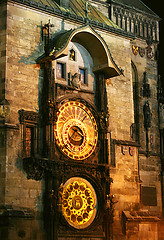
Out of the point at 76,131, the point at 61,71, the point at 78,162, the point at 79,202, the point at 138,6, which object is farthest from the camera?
the point at 138,6

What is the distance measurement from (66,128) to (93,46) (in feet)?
15.0

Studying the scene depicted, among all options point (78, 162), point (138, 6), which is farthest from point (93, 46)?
point (138, 6)

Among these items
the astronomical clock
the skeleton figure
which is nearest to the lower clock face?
the astronomical clock

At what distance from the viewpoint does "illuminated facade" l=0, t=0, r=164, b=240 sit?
24047 mm

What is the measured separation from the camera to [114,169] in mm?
27594

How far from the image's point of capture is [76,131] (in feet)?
86.5

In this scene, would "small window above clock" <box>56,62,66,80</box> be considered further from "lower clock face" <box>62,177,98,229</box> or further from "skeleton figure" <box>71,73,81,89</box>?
"lower clock face" <box>62,177,98,229</box>

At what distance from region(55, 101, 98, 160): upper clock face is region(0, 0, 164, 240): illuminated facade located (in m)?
0.05

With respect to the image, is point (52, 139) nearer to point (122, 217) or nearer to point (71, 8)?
point (122, 217)

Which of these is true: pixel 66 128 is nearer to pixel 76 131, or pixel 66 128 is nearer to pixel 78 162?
pixel 76 131

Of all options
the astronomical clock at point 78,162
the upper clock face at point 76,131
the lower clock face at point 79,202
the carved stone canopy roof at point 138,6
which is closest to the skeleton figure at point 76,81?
the astronomical clock at point 78,162

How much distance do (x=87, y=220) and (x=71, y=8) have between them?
10.9 m

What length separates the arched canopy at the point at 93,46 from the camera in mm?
25594

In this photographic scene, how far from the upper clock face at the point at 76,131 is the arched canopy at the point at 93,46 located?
2331 mm
